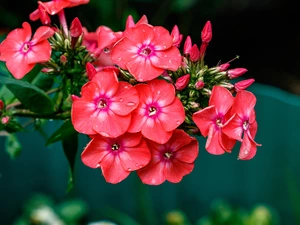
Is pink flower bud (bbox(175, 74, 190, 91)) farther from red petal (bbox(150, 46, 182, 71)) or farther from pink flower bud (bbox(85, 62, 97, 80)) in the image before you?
pink flower bud (bbox(85, 62, 97, 80))

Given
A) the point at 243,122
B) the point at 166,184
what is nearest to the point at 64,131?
the point at 243,122

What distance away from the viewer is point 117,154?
3.04 feet

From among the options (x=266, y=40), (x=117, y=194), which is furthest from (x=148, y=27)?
(x=266, y=40)

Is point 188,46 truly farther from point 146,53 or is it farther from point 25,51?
point 25,51

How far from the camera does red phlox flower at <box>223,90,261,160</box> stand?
921mm

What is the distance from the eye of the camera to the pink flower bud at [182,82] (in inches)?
36.7

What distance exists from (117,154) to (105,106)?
0.25 feet

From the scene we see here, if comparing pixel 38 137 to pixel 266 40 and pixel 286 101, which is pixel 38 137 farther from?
pixel 266 40

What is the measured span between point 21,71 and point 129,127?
0.22 m

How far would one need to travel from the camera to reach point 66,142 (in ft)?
3.66

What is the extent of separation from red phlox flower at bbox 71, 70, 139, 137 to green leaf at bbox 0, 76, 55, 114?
0.47 ft

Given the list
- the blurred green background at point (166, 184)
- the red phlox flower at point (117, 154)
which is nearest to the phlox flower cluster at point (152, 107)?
the red phlox flower at point (117, 154)

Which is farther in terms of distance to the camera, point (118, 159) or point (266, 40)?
point (266, 40)

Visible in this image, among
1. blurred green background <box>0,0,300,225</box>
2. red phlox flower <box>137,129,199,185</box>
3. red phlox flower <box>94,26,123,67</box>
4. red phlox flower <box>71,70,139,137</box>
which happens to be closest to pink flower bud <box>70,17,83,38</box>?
red phlox flower <box>94,26,123,67</box>
